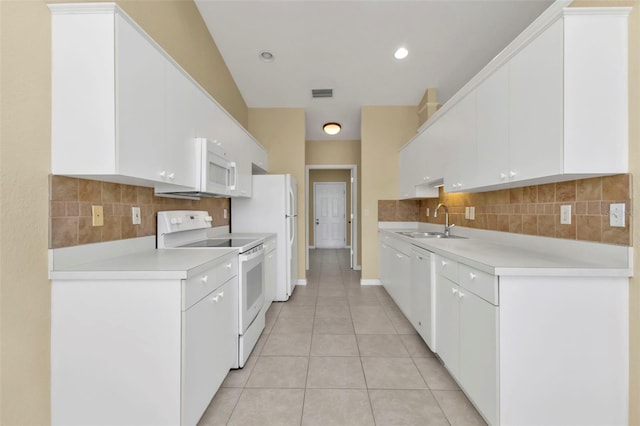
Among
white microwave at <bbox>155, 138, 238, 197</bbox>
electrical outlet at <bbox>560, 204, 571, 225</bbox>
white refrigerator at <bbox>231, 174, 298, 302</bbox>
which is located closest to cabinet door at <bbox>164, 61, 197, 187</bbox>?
white microwave at <bbox>155, 138, 238, 197</bbox>

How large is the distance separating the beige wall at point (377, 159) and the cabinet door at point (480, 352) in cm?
275

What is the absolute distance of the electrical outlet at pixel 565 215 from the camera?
5.55 feet

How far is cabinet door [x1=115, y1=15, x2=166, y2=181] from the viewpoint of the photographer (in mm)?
1326

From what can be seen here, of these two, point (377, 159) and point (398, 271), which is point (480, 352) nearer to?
point (398, 271)

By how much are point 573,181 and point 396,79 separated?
2.80 meters

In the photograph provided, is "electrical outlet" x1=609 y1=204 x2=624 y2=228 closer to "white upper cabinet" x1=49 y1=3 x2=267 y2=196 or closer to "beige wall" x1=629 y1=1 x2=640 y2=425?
"beige wall" x1=629 y1=1 x2=640 y2=425

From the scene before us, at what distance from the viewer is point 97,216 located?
1.59 metres

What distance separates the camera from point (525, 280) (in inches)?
54.8

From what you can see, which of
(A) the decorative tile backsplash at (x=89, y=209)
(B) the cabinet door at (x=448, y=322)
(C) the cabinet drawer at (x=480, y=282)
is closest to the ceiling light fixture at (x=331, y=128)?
(A) the decorative tile backsplash at (x=89, y=209)

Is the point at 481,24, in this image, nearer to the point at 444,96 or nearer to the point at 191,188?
the point at 444,96

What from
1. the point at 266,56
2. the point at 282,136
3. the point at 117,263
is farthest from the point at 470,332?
the point at 282,136

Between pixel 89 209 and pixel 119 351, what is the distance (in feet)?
2.48

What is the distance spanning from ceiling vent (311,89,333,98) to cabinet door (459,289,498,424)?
3.39 meters

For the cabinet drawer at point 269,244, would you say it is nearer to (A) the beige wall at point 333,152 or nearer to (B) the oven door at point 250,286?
(B) the oven door at point 250,286
